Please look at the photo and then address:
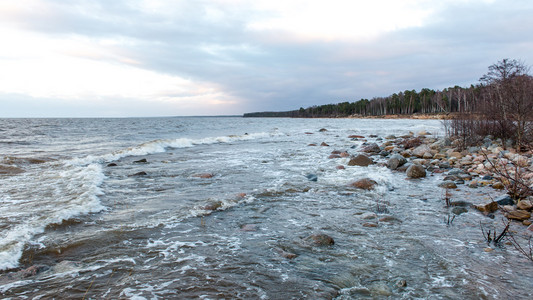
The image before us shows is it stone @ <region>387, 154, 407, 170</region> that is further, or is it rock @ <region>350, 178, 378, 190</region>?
stone @ <region>387, 154, 407, 170</region>

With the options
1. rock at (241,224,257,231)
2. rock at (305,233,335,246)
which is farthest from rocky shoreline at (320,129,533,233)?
rock at (241,224,257,231)

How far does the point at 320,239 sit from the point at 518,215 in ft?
14.1

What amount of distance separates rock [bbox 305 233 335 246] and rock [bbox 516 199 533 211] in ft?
14.6

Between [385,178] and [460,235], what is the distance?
5161mm

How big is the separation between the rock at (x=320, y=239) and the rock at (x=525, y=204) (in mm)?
4457

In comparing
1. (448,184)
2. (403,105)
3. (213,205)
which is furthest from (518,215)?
(403,105)

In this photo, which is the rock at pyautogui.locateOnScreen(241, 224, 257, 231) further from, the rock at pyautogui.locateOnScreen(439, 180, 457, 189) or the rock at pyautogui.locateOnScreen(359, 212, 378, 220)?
the rock at pyautogui.locateOnScreen(439, 180, 457, 189)

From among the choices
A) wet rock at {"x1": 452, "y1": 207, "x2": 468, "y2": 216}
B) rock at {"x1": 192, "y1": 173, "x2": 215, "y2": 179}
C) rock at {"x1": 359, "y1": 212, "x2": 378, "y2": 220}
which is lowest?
wet rock at {"x1": 452, "y1": 207, "x2": 468, "y2": 216}

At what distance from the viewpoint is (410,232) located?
18.4 ft

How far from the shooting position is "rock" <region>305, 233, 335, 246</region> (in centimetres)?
511

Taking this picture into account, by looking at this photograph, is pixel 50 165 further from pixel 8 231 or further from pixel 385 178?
pixel 385 178

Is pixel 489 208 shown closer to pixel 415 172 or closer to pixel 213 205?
pixel 415 172

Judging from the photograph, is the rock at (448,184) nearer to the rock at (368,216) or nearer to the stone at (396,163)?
the stone at (396,163)

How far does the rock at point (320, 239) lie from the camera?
16.8 ft
